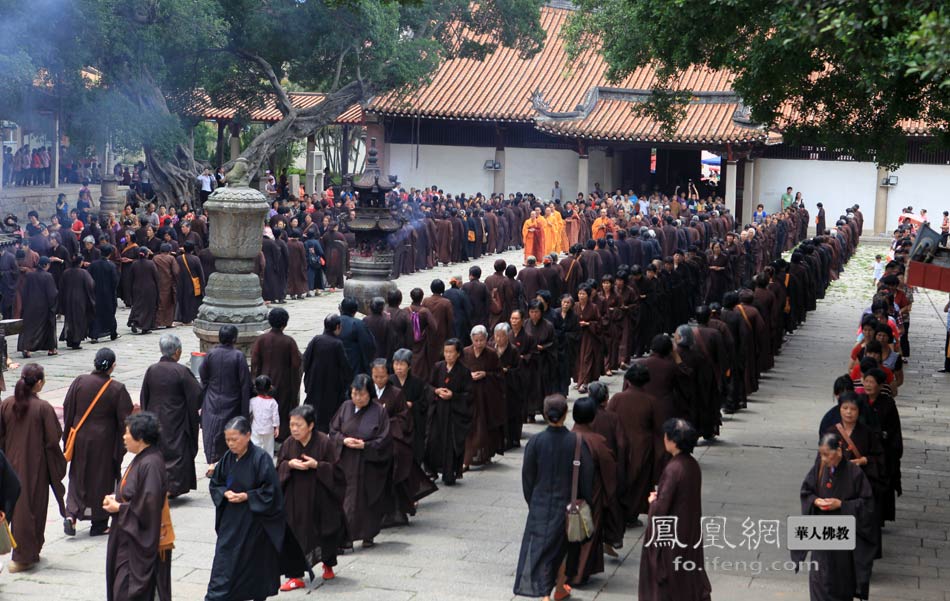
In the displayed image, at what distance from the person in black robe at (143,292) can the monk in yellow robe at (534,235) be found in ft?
39.3

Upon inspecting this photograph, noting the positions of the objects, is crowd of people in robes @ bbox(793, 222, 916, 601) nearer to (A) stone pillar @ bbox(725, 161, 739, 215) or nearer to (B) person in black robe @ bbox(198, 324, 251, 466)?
(B) person in black robe @ bbox(198, 324, 251, 466)

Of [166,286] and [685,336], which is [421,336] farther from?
[166,286]

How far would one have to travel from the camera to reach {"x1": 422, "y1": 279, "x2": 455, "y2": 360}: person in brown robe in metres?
14.7

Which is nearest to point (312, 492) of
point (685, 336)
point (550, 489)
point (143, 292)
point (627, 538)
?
point (550, 489)

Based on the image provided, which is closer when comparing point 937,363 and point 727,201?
point 937,363

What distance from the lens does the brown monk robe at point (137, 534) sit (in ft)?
24.1

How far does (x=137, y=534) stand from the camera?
7.36 meters

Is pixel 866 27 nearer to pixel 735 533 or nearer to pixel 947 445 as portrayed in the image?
pixel 735 533

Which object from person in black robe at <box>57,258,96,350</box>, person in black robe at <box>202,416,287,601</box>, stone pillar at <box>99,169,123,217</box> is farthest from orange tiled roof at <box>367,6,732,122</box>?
person in black robe at <box>202,416,287,601</box>

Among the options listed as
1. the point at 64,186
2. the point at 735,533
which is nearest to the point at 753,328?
the point at 735,533

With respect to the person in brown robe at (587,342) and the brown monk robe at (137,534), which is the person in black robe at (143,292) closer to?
the person in brown robe at (587,342)

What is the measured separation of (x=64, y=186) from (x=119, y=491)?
96.8 ft

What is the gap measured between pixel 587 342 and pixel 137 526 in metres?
9.46

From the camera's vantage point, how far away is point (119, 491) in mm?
7488
